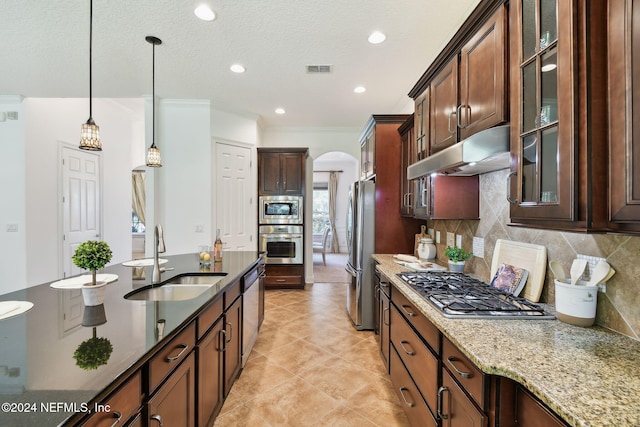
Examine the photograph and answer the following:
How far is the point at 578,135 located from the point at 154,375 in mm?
1698

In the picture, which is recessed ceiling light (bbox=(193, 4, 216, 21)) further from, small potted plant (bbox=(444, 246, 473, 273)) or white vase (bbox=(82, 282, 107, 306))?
small potted plant (bbox=(444, 246, 473, 273))

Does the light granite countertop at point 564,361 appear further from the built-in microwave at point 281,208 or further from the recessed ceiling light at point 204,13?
the built-in microwave at point 281,208

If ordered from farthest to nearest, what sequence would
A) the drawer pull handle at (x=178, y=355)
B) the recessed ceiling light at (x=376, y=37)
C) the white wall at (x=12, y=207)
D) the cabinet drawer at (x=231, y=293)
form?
the white wall at (x=12, y=207) < the recessed ceiling light at (x=376, y=37) < the cabinet drawer at (x=231, y=293) < the drawer pull handle at (x=178, y=355)

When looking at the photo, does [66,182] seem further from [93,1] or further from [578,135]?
[578,135]

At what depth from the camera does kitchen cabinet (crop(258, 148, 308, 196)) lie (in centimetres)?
503

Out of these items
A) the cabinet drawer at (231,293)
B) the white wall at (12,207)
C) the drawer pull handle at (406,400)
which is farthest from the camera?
the white wall at (12,207)

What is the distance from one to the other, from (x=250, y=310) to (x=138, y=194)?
7.98m

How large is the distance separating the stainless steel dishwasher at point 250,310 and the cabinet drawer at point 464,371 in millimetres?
1616

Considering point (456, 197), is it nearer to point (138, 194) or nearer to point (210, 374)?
point (210, 374)

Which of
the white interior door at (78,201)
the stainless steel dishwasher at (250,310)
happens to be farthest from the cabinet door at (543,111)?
the white interior door at (78,201)

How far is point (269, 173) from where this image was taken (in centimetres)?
504

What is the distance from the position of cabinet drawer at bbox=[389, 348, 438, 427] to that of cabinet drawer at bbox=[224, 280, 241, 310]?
126 cm

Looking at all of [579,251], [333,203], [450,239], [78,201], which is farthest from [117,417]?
[333,203]

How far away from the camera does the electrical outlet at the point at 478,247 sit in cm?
209
